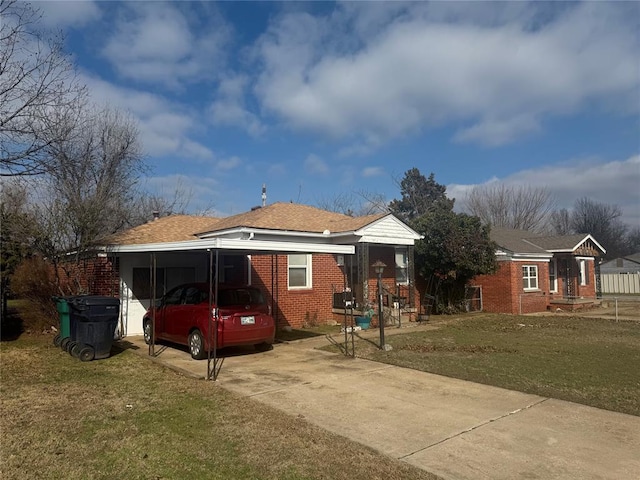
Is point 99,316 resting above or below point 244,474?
above

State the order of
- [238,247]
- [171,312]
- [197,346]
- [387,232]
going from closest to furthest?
[238,247], [197,346], [171,312], [387,232]

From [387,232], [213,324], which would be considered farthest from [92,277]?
[387,232]

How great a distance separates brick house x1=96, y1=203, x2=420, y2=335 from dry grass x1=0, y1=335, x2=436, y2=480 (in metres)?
5.50

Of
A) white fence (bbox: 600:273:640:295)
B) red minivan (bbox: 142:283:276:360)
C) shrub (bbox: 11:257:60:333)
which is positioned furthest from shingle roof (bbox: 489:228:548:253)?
shrub (bbox: 11:257:60:333)

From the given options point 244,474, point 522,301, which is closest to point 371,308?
point 522,301

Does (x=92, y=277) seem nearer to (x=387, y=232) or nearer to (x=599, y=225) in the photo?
(x=387, y=232)

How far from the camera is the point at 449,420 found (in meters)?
Result: 5.80

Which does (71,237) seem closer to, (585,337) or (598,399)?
(598,399)

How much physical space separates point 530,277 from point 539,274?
37.1 inches

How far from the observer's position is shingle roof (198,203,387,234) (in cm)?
1506

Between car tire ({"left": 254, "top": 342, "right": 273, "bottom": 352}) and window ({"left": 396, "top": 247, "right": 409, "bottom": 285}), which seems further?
window ({"left": 396, "top": 247, "right": 409, "bottom": 285})

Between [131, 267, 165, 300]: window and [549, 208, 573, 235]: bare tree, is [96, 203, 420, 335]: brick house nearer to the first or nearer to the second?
[131, 267, 165, 300]: window

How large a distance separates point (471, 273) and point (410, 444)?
15394mm

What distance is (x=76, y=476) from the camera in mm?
4184
